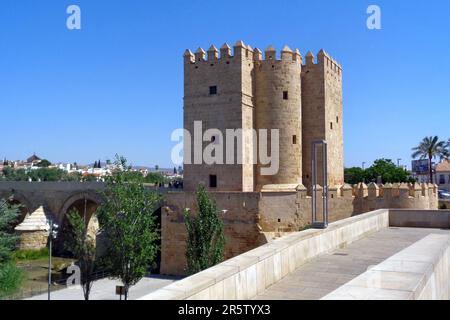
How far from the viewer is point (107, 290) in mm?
17453

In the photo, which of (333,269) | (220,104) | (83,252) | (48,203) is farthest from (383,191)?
(48,203)

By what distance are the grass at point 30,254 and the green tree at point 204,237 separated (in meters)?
16.5

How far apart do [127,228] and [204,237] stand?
2.87m

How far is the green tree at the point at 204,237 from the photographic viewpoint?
14.8 m

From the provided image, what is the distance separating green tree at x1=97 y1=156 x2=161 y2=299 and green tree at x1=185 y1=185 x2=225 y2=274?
1.49 metres

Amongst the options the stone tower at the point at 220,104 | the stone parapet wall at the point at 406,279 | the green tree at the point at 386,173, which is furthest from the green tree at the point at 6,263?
the green tree at the point at 386,173

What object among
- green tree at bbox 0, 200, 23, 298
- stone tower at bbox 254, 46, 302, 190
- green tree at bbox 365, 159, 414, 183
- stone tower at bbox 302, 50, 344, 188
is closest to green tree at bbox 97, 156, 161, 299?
green tree at bbox 0, 200, 23, 298

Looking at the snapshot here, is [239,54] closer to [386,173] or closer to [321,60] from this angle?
[321,60]

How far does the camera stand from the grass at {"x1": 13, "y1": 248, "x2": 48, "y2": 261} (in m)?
26.4

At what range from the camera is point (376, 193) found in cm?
1856

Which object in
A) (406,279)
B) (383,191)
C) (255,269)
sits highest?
(383,191)

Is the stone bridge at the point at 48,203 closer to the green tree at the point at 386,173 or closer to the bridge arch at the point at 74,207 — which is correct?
the bridge arch at the point at 74,207

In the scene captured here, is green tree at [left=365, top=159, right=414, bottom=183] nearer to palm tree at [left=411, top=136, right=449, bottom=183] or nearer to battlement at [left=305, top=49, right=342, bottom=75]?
palm tree at [left=411, top=136, right=449, bottom=183]

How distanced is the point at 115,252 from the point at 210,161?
289 inches
